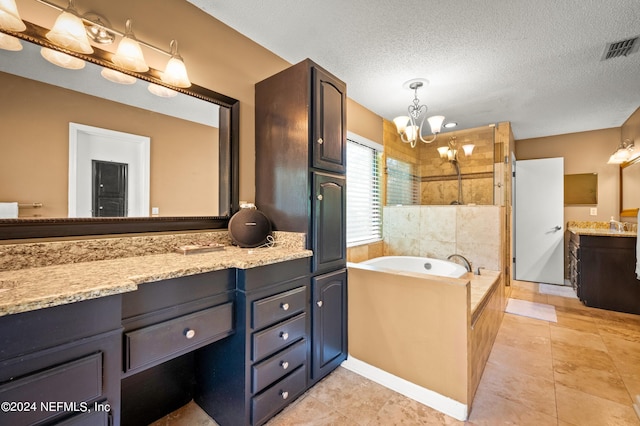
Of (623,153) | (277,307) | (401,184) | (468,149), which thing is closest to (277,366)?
(277,307)

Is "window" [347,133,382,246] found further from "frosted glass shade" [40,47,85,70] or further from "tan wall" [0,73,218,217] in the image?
"frosted glass shade" [40,47,85,70]

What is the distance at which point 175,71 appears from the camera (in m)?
1.49

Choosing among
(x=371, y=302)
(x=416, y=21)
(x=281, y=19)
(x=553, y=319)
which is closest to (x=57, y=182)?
(x=281, y=19)

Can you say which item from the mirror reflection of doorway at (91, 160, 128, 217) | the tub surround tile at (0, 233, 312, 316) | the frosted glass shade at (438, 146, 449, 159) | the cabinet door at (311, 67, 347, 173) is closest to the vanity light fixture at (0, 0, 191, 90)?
the mirror reflection of doorway at (91, 160, 128, 217)

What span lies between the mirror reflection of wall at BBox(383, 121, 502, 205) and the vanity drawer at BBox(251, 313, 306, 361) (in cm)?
262

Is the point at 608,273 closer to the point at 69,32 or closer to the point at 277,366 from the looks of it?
the point at 277,366

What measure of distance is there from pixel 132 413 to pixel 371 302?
1.53 metres

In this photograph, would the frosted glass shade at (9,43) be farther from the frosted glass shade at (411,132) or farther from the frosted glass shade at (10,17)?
the frosted glass shade at (411,132)

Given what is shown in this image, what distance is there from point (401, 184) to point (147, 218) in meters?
3.11

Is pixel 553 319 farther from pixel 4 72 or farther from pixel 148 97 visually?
pixel 4 72

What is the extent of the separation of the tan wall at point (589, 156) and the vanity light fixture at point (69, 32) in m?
5.70

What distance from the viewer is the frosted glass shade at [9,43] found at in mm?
1077

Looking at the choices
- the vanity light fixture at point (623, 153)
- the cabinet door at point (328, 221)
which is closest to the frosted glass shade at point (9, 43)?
the cabinet door at point (328, 221)

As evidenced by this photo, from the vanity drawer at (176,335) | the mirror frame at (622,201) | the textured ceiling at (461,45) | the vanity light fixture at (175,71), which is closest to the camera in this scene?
the vanity drawer at (176,335)
